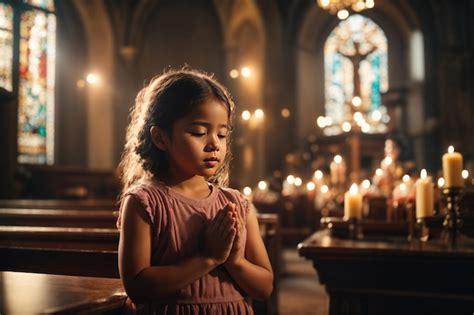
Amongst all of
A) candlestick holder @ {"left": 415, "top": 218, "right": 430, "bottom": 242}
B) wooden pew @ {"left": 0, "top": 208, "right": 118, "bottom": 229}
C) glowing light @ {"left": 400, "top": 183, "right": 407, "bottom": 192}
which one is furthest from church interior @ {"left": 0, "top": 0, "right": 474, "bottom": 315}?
candlestick holder @ {"left": 415, "top": 218, "right": 430, "bottom": 242}

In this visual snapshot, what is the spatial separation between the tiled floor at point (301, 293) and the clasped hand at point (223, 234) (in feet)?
10.5

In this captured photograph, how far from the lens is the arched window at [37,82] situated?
1183cm

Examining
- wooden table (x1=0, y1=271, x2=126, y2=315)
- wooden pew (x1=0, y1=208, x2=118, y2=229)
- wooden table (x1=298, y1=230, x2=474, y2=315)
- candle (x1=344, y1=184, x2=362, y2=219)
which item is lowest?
wooden table (x1=298, y1=230, x2=474, y2=315)

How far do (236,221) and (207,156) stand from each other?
0.18 m

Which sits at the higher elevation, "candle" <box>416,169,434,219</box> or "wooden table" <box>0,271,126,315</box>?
"candle" <box>416,169,434,219</box>

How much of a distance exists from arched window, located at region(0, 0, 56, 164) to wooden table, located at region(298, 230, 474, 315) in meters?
10.4

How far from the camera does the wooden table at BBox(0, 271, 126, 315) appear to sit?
1112 mm

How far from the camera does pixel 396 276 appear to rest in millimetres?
2289

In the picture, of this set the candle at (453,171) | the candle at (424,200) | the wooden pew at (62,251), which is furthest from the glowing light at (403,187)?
the wooden pew at (62,251)

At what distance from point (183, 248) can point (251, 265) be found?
0.17 metres

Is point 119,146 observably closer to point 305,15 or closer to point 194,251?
point 305,15

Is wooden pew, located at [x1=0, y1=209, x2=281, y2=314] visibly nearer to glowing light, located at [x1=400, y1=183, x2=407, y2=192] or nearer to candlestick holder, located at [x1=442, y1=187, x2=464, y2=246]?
candlestick holder, located at [x1=442, y1=187, x2=464, y2=246]

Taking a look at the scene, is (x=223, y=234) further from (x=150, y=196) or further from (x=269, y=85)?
(x=269, y=85)

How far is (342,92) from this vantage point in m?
14.5
